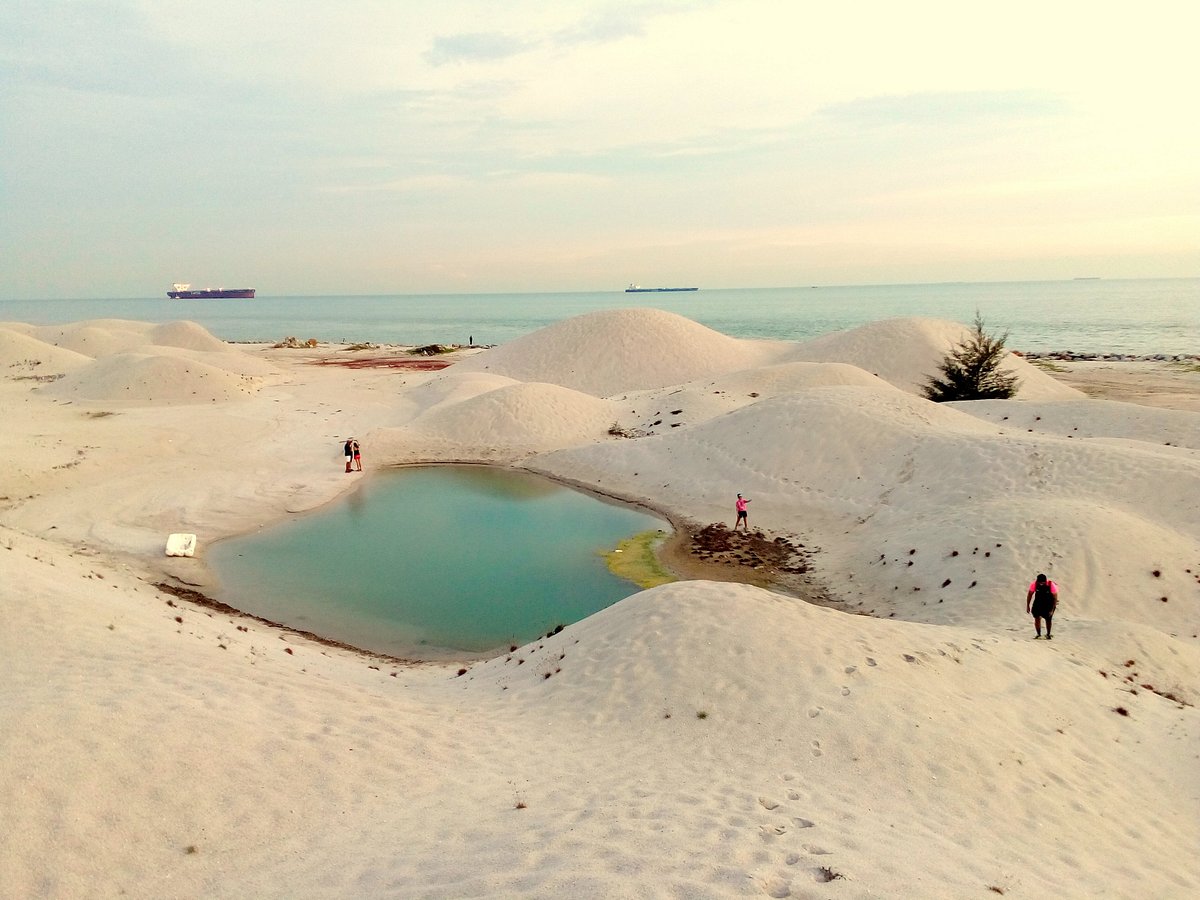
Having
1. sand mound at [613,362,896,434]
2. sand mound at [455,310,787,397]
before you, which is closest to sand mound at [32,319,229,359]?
sand mound at [455,310,787,397]

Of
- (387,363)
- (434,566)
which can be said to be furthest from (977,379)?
(387,363)

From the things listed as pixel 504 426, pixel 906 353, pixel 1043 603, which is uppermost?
pixel 906 353

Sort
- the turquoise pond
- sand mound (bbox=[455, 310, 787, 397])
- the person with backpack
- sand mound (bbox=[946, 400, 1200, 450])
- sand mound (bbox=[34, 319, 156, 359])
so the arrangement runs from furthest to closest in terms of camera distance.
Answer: sand mound (bbox=[34, 319, 156, 359])
sand mound (bbox=[455, 310, 787, 397])
sand mound (bbox=[946, 400, 1200, 450])
the turquoise pond
the person with backpack

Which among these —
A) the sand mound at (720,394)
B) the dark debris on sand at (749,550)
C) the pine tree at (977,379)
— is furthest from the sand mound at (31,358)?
the pine tree at (977,379)

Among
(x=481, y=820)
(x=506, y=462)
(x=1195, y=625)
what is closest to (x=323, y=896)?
(x=481, y=820)

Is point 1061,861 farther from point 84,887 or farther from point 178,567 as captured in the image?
point 178,567

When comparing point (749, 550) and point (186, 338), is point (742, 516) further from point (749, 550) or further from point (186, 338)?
point (186, 338)

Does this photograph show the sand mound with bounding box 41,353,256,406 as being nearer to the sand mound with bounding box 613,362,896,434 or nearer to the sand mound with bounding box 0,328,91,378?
the sand mound with bounding box 0,328,91,378
